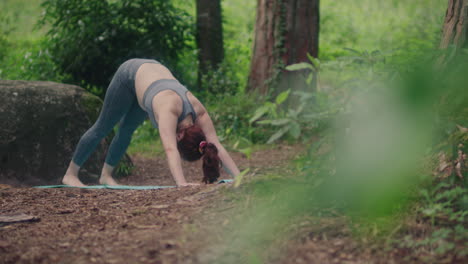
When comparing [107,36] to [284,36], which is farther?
[107,36]

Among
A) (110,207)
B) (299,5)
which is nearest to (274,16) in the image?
(299,5)

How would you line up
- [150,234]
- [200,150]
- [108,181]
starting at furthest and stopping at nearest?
[108,181], [200,150], [150,234]

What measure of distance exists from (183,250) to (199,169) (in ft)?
13.4

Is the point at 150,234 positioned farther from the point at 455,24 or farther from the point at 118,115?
the point at 118,115

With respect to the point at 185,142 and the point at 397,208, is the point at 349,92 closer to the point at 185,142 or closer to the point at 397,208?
the point at 397,208

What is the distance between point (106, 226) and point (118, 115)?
6.23 feet

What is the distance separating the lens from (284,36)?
696 cm

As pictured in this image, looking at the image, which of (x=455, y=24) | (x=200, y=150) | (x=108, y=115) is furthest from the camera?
(x=108, y=115)

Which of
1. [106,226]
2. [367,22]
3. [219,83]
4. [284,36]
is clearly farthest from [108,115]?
[367,22]

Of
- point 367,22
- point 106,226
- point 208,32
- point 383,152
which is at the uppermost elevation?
point 367,22

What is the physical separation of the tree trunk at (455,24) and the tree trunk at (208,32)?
599 cm

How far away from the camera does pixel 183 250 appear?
203cm

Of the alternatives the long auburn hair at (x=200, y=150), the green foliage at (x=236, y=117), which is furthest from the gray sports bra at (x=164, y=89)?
the green foliage at (x=236, y=117)

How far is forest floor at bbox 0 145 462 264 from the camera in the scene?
1992mm
